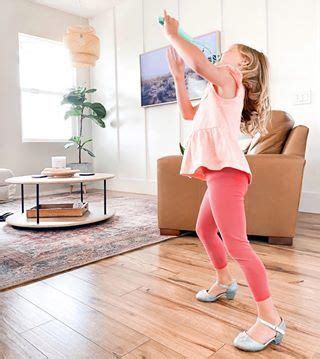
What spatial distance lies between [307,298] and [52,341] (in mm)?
968

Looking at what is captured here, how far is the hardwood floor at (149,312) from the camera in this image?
1.02 meters

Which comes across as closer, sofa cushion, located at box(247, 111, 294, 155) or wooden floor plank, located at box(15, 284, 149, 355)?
wooden floor plank, located at box(15, 284, 149, 355)

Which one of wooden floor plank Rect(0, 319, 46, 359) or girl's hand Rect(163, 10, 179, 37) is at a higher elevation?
girl's hand Rect(163, 10, 179, 37)

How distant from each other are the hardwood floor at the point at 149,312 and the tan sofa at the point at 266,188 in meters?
0.26

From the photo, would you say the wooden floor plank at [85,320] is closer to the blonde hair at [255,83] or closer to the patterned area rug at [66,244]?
the patterned area rug at [66,244]

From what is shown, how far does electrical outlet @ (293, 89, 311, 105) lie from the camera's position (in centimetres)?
314

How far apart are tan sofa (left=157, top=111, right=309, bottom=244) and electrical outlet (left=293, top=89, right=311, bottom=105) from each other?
0.90 meters

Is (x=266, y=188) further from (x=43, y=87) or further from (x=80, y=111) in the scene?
(x=43, y=87)

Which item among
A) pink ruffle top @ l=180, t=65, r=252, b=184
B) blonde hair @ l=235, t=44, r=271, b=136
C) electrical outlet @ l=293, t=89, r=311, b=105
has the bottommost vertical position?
pink ruffle top @ l=180, t=65, r=252, b=184

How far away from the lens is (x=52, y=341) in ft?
3.49

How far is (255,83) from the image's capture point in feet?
3.69

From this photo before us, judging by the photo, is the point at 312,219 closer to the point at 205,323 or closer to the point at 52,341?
the point at 205,323

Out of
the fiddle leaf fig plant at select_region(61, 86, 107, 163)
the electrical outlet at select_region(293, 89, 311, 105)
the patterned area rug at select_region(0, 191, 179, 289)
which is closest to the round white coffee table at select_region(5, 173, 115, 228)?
the patterned area rug at select_region(0, 191, 179, 289)

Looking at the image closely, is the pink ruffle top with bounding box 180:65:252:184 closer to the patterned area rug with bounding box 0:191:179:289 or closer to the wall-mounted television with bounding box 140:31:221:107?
the patterned area rug with bounding box 0:191:179:289
